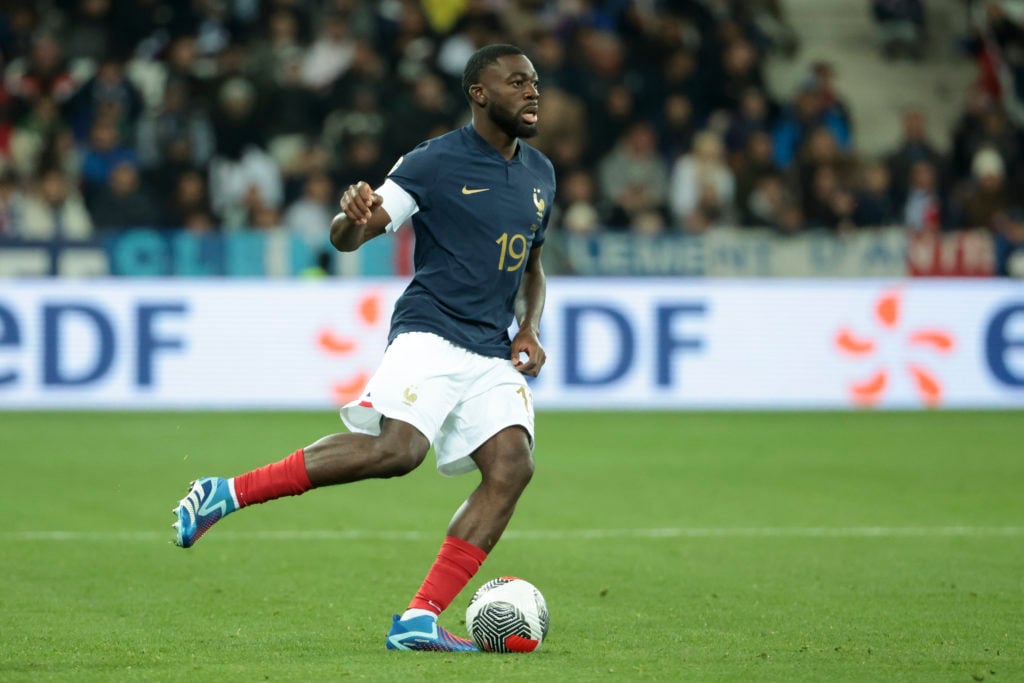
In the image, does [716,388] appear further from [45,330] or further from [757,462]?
[45,330]

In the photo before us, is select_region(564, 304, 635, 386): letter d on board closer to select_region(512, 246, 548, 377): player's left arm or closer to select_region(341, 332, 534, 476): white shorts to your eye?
select_region(512, 246, 548, 377): player's left arm

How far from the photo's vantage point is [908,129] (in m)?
18.8

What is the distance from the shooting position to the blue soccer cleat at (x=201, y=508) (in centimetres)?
561

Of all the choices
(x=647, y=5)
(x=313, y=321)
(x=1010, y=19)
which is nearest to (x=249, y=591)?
(x=313, y=321)

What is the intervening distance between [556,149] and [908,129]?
13.5ft

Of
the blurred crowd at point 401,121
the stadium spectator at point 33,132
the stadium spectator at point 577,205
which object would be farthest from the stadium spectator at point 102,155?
the stadium spectator at point 577,205

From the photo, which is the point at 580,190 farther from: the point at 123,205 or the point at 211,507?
the point at 211,507

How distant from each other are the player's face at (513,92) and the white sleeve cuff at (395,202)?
1.46 ft

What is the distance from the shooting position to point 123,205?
53.9 ft

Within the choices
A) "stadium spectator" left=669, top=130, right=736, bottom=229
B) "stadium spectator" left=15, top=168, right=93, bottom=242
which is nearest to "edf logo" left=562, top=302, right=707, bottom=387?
"stadium spectator" left=669, top=130, right=736, bottom=229

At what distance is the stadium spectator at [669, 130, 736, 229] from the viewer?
17.5 metres

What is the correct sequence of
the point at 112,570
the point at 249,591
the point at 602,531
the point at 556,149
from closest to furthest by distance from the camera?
the point at 249,591
the point at 112,570
the point at 602,531
the point at 556,149

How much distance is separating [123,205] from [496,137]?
1101cm

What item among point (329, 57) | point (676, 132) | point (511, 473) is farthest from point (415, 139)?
point (511, 473)
